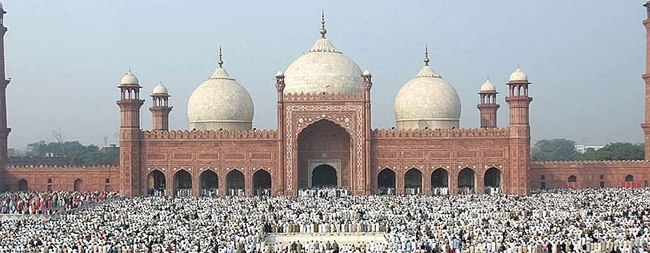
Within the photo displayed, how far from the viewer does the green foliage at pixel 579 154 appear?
53.8 m

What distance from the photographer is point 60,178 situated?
1428 inches

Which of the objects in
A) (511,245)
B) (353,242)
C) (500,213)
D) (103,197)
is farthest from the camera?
(103,197)

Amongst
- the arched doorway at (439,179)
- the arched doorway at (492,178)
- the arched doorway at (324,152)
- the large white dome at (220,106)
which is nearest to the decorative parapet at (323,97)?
the arched doorway at (324,152)

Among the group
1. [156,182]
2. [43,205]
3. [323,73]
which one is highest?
[323,73]

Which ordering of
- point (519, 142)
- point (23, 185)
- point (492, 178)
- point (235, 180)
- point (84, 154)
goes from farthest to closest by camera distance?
point (84, 154), point (23, 185), point (235, 180), point (492, 178), point (519, 142)

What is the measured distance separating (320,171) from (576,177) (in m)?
11.2

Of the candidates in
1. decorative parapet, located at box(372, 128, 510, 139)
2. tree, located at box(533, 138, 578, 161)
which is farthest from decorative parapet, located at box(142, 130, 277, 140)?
tree, located at box(533, 138, 578, 161)

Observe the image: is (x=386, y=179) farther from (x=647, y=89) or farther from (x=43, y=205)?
(x=43, y=205)

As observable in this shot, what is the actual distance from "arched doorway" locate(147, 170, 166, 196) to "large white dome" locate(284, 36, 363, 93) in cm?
658

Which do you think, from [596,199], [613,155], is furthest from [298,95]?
[613,155]

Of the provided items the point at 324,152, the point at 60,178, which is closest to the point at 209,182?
the point at 324,152

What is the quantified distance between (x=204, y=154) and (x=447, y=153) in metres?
9.76

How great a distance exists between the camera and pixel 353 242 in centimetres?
2002

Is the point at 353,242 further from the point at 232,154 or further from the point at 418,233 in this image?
the point at 232,154
